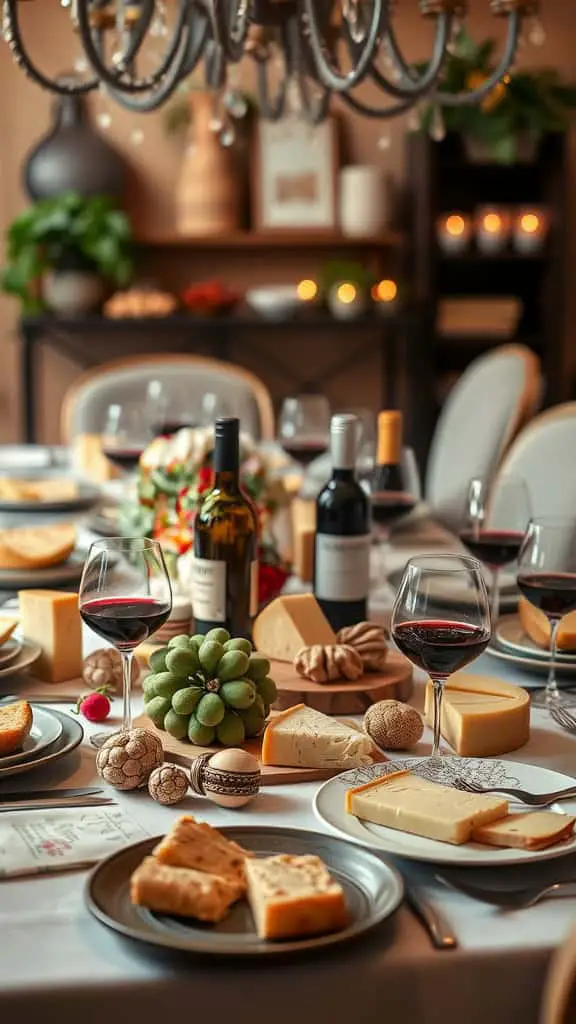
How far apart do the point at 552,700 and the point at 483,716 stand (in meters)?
0.21

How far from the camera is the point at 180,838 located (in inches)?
35.7

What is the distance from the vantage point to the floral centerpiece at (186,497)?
176 cm

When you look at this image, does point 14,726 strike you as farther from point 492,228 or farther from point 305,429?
point 492,228

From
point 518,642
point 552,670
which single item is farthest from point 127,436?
point 552,670

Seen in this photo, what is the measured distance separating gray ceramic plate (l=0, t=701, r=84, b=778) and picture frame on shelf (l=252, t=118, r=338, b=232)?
4320mm

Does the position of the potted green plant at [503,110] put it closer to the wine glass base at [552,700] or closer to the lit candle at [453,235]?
the lit candle at [453,235]

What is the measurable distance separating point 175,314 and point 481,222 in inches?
52.6

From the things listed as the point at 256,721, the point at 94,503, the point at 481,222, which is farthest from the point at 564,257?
the point at 256,721

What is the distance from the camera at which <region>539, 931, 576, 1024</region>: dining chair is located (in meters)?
0.73

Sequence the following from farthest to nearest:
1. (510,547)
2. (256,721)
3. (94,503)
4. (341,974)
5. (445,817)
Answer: (94,503)
(510,547)
(256,721)
(445,817)
(341,974)

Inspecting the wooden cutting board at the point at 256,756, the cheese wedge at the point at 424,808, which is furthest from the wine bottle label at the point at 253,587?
the cheese wedge at the point at 424,808

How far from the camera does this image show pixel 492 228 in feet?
17.0

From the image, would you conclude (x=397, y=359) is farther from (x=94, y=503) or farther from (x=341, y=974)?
(x=341, y=974)

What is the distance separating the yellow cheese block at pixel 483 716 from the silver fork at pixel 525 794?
12 cm
